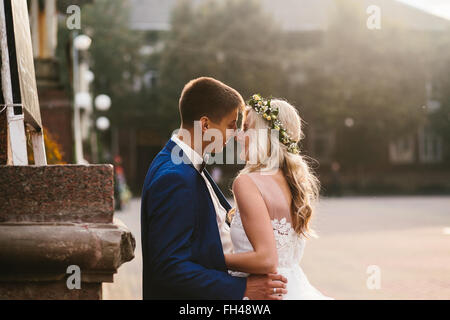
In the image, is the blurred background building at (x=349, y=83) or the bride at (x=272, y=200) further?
the blurred background building at (x=349, y=83)

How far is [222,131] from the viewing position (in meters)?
2.78

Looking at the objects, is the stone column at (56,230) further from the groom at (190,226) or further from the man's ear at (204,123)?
the man's ear at (204,123)

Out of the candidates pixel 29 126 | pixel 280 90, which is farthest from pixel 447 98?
pixel 29 126

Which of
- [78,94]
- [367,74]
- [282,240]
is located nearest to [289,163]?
[282,240]

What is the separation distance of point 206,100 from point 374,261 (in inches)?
337

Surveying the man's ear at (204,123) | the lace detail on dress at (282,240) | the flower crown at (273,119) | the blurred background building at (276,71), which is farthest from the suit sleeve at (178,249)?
the blurred background building at (276,71)

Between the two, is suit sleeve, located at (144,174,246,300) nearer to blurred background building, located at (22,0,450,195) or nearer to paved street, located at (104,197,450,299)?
paved street, located at (104,197,450,299)

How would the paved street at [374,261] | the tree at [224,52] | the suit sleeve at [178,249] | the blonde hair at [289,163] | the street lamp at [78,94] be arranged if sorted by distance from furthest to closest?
the tree at [224,52] → the street lamp at [78,94] → the paved street at [374,261] → the blonde hair at [289,163] → the suit sleeve at [178,249]

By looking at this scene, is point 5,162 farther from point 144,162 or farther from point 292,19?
point 292,19

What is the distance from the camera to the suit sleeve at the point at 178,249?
240cm

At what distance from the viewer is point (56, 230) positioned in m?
2.52

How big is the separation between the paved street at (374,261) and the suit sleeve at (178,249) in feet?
13.9

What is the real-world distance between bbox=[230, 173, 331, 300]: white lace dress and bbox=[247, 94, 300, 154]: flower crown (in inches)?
9.9

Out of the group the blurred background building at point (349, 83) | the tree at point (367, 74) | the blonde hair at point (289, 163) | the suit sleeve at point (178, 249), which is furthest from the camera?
the blurred background building at point (349, 83)
